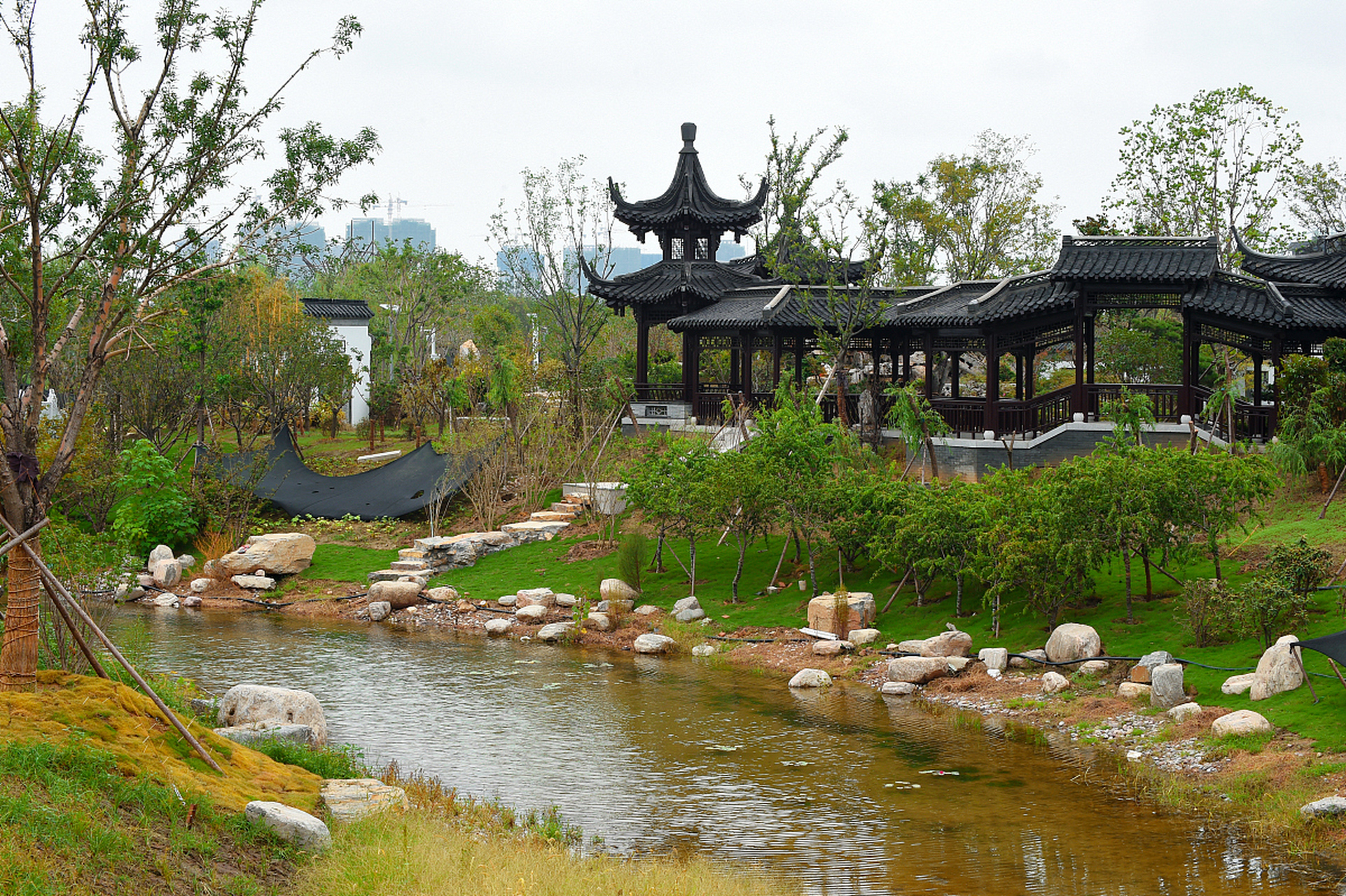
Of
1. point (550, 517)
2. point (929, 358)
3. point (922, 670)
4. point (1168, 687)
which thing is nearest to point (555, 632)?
point (550, 517)

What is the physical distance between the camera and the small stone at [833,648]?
1477cm

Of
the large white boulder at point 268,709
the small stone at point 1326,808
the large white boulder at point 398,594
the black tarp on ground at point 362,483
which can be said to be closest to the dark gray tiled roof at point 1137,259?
the black tarp on ground at point 362,483

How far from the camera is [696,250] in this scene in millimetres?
29781

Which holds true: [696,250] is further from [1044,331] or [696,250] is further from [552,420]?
[1044,331]

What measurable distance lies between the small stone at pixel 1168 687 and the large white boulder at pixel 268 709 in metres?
8.06

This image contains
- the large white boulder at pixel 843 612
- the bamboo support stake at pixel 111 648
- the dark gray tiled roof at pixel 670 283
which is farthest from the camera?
the dark gray tiled roof at pixel 670 283

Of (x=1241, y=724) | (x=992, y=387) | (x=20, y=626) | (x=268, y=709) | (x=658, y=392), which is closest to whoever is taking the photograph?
(x=20, y=626)

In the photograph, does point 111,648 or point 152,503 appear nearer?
point 111,648

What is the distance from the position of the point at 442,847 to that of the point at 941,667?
7.94 m

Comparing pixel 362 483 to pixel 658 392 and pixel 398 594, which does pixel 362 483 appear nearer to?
pixel 398 594

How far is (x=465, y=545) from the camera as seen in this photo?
20.9m

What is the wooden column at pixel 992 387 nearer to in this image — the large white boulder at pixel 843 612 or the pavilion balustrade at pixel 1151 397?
the pavilion balustrade at pixel 1151 397

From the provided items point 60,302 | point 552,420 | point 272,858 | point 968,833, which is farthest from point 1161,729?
point 552,420

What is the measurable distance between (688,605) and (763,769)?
640 centimetres
